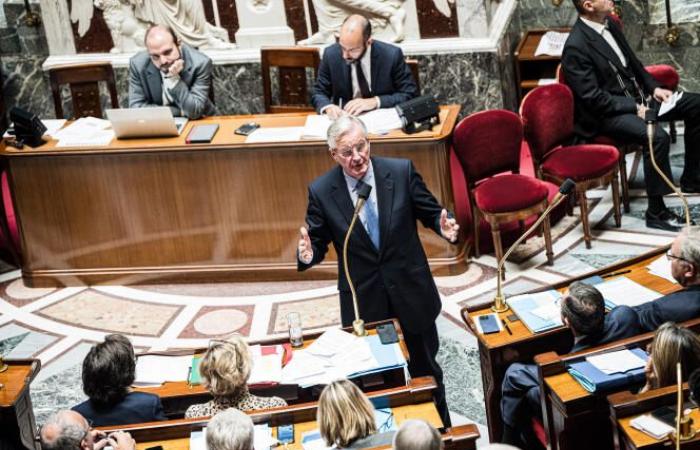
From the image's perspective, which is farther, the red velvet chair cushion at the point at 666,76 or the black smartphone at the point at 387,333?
the red velvet chair cushion at the point at 666,76

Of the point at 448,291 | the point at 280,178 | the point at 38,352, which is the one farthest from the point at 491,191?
the point at 38,352

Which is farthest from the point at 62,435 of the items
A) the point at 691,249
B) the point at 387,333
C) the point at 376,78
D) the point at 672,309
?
the point at 376,78

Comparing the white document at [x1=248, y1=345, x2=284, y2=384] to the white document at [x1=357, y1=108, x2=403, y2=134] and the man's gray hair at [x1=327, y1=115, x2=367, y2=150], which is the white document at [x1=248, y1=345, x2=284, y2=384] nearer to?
the man's gray hair at [x1=327, y1=115, x2=367, y2=150]

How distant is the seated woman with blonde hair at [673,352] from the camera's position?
3623mm

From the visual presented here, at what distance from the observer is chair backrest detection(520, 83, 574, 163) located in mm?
7148

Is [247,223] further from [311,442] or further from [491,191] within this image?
[311,442]

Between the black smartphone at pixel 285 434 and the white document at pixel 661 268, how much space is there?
204 cm

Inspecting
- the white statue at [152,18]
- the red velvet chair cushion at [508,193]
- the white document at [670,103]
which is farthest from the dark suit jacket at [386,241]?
the white statue at [152,18]

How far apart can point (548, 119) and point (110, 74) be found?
11.8 feet

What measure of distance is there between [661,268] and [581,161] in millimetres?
2208

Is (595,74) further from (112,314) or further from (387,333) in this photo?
(112,314)

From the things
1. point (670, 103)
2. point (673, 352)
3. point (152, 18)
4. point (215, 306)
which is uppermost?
point (152, 18)

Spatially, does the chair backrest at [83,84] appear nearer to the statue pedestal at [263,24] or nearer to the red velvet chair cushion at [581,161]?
the statue pedestal at [263,24]

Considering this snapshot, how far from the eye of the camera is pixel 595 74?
7395 mm
